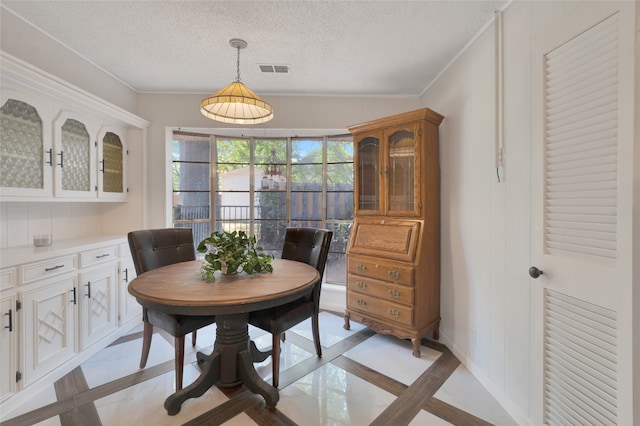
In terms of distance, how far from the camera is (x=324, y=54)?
7.57 feet

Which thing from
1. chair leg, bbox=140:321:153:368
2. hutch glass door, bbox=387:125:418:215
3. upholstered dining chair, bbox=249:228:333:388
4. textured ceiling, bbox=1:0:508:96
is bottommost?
chair leg, bbox=140:321:153:368

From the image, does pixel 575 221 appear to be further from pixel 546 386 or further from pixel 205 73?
pixel 205 73

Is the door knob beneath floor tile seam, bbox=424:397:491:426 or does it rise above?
above

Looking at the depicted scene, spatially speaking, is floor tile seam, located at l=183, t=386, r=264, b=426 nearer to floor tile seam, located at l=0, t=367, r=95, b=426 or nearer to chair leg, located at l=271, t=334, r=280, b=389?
chair leg, located at l=271, t=334, r=280, b=389

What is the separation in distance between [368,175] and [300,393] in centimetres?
191

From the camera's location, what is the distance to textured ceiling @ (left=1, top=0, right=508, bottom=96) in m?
1.79

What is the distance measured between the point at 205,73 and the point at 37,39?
1163 mm

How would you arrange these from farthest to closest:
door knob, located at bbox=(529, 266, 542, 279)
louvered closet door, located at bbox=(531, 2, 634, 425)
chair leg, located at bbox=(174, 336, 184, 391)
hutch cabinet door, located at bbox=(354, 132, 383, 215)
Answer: hutch cabinet door, located at bbox=(354, 132, 383, 215) < chair leg, located at bbox=(174, 336, 184, 391) < door knob, located at bbox=(529, 266, 542, 279) < louvered closet door, located at bbox=(531, 2, 634, 425)

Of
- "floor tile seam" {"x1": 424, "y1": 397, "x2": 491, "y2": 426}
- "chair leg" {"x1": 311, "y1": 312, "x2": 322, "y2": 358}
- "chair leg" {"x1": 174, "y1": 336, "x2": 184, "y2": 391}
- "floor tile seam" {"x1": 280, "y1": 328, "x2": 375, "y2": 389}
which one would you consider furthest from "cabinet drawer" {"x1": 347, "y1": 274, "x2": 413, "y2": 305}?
"chair leg" {"x1": 174, "y1": 336, "x2": 184, "y2": 391}

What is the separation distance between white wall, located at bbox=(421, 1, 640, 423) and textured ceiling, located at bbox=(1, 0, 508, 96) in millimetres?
300

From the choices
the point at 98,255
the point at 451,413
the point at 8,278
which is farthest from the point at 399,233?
the point at 8,278

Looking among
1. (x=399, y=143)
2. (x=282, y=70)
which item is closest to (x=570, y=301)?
(x=399, y=143)

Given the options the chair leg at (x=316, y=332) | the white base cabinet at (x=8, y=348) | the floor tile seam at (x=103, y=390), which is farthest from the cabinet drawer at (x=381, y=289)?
the white base cabinet at (x=8, y=348)

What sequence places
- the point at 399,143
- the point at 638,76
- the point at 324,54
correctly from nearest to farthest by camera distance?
the point at 638,76 < the point at 324,54 < the point at 399,143
